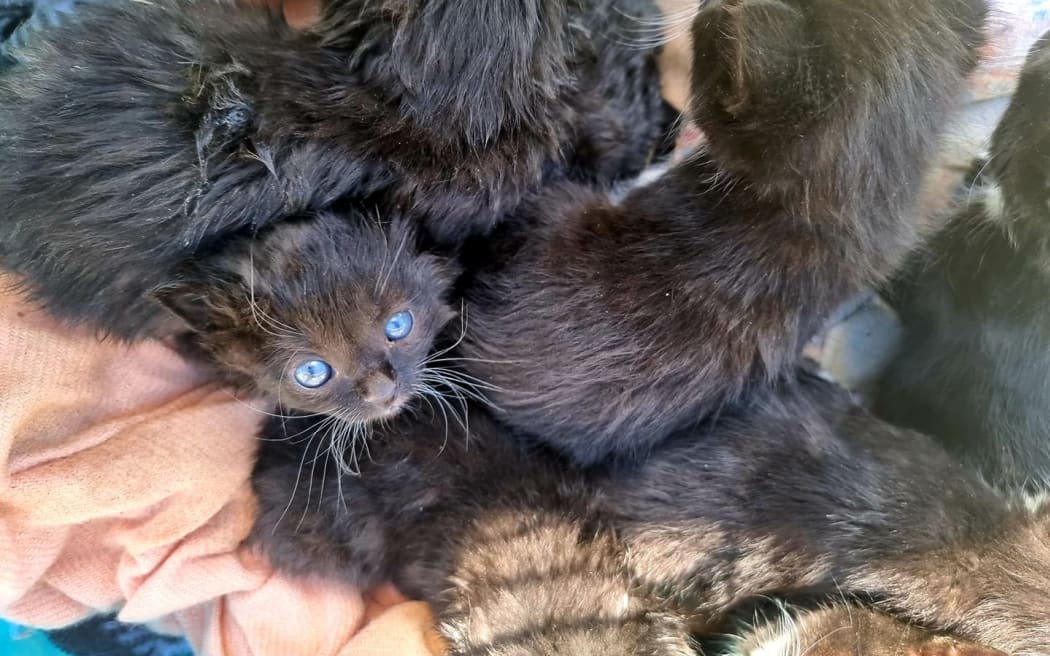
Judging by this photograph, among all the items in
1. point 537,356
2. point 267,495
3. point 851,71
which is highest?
point 851,71

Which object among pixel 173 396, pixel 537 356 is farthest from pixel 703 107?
pixel 173 396

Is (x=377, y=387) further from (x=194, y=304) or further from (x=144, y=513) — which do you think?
(x=144, y=513)

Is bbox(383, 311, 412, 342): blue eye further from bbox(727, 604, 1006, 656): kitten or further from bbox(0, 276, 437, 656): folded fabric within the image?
bbox(727, 604, 1006, 656): kitten

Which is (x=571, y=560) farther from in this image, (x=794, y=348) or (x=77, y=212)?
(x=77, y=212)

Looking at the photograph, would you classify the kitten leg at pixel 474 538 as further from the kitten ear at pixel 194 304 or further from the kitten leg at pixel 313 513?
the kitten ear at pixel 194 304

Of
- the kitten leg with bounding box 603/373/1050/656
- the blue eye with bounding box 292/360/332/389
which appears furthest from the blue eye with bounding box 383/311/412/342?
the kitten leg with bounding box 603/373/1050/656

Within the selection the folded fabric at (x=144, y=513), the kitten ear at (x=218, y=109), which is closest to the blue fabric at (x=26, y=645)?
the folded fabric at (x=144, y=513)
